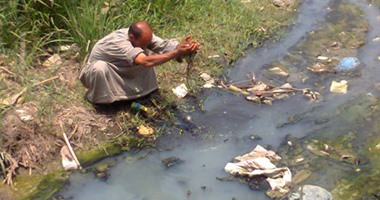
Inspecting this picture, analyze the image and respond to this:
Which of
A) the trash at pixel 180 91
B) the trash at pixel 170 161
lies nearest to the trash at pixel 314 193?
the trash at pixel 170 161

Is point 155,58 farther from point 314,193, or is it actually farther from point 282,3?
point 282,3

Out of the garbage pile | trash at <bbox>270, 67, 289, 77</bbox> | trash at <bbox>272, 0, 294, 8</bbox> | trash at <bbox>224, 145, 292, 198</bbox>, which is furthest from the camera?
trash at <bbox>272, 0, 294, 8</bbox>

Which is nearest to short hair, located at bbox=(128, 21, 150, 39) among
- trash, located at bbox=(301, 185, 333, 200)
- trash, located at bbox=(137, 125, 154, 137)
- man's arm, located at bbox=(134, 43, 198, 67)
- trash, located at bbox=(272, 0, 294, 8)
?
man's arm, located at bbox=(134, 43, 198, 67)

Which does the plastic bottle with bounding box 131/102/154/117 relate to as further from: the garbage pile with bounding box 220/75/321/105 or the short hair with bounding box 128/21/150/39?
the garbage pile with bounding box 220/75/321/105

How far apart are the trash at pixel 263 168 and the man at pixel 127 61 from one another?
927 mm

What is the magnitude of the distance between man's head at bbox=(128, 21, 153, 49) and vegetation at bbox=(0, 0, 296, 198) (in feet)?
2.06

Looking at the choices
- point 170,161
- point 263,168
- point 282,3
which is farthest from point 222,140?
point 282,3

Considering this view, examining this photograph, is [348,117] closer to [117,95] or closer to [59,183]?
[117,95]

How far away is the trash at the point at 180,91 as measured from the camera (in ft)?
18.6

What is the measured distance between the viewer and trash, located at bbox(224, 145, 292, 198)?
455 centimetres

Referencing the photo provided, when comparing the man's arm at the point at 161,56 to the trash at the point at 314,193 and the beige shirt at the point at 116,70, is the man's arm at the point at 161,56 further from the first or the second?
the trash at the point at 314,193

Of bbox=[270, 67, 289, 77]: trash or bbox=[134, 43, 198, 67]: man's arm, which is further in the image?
bbox=[270, 67, 289, 77]: trash

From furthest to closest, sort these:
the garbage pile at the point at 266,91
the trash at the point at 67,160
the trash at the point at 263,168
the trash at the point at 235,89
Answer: the trash at the point at 235,89 → the garbage pile at the point at 266,91 → the trash at the point at 67,160 → the trash at the point at 263,168

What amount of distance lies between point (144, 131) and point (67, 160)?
2.26 feet
